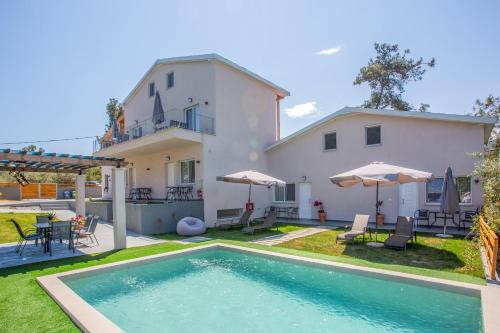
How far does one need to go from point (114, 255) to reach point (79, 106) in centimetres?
2401

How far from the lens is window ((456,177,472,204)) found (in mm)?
12922

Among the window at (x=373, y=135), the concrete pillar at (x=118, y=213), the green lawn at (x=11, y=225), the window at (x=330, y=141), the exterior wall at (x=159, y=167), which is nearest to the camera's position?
the concrete pillar at (x=118, y=213)

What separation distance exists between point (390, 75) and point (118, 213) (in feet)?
86.9

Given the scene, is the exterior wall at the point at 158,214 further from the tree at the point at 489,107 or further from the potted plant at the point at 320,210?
the tree at the point at 489,107

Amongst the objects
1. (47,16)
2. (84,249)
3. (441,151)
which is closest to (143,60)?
(47,16)

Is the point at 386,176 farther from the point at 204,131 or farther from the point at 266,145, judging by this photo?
the point at 266,145

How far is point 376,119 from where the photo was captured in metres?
15.2

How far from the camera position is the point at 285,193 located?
1853 centimetres

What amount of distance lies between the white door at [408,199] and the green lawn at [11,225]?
1667 centimetres

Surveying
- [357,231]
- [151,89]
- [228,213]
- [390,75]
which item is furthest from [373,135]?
[390,75]

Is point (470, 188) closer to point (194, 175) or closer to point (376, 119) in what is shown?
point (376, 119)

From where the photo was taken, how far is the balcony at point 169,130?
568 inches

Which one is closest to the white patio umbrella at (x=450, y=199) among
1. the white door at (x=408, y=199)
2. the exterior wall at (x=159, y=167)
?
the white door at (x=408, y=199)

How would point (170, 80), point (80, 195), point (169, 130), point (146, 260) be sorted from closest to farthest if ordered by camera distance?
point (146, 260), point (169, 130), point (80, 195), point (170, 80)
